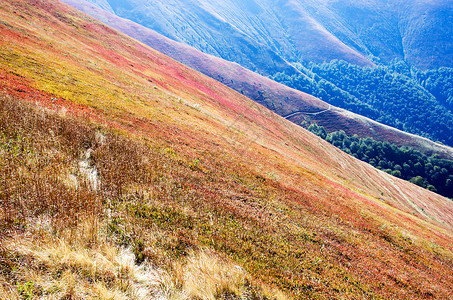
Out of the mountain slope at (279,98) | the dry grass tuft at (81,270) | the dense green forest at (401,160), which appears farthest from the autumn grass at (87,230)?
the mountain slope at (279,98)

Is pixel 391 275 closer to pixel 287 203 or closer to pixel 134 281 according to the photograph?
pixel 287 203

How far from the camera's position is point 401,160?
135875 mm

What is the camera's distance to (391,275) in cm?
1005

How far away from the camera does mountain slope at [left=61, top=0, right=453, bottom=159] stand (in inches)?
5802

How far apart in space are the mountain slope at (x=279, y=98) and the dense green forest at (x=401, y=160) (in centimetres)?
934

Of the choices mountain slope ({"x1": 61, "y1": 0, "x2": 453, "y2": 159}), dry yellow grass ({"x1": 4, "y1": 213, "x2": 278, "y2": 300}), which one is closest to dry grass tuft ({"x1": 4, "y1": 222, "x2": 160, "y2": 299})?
dry yellow grass ({"x1": 4, "y1": 213, "x2": 278, "y2": 300})

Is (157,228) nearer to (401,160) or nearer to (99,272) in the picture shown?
(99,272)

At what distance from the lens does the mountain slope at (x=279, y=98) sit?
14738cm

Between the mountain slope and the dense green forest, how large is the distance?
9.34 metres

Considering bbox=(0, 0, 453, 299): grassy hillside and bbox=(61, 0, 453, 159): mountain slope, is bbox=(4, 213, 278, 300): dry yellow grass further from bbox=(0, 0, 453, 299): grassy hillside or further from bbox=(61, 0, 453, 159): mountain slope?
bbox=(61, 0, 453, 159): mountain slope

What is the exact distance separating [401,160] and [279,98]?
9033 cm

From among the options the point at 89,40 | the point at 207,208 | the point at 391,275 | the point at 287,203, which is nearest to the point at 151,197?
the point at 207,208

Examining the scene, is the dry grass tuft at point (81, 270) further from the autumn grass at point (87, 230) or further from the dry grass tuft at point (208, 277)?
the dry grass tuft at point (208, 277)

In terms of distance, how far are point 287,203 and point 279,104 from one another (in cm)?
15320
